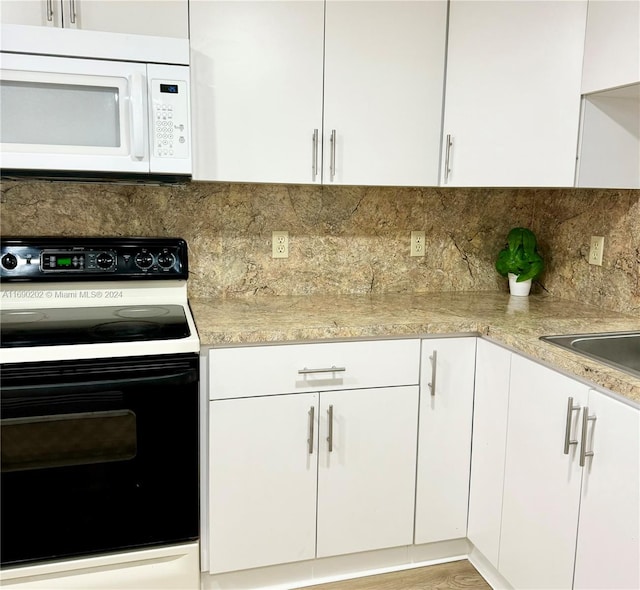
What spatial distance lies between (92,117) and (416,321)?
44.8 inches

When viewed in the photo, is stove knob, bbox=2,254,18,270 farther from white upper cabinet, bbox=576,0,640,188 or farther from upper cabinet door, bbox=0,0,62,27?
white upper cabinet, bbox=576,0,640,188

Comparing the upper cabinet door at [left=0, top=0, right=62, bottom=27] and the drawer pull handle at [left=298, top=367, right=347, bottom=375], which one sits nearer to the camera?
the upper cabinet door at [left=0, top=0, right=62, bottom=27]

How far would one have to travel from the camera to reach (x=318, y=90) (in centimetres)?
187

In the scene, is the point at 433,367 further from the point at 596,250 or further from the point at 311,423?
the point at 596,250

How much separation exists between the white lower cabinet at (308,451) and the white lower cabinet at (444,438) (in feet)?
0.14

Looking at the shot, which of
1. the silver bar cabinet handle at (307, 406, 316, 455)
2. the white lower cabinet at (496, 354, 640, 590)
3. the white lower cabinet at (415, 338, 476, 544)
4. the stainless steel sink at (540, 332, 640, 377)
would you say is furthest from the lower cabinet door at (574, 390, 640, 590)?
the silver bar cabinet handle at (307, 406, 316, 455)

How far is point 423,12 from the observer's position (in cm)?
192

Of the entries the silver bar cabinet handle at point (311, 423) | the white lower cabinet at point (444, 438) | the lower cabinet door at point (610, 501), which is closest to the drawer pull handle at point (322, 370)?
the silver bar cabinet handle at point (311, 423)

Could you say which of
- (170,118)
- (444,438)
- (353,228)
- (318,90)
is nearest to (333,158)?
(318,90)

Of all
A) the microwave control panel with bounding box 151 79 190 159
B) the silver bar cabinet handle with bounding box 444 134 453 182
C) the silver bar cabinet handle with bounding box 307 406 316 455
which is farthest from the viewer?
the silver bar cabinet handle with bounding box 444 134 453 182

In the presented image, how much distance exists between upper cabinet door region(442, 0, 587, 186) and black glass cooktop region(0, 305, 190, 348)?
106 centimetres

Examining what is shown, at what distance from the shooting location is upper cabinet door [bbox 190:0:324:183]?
1.77 meters

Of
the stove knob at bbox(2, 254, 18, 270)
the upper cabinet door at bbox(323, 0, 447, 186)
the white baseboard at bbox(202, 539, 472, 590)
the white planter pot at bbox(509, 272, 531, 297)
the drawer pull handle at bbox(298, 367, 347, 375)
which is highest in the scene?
the upper cabinet door at bbox(323, 0, 447, 186)

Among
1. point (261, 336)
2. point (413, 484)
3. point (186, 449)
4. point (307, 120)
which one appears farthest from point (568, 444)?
point (307, 120)
